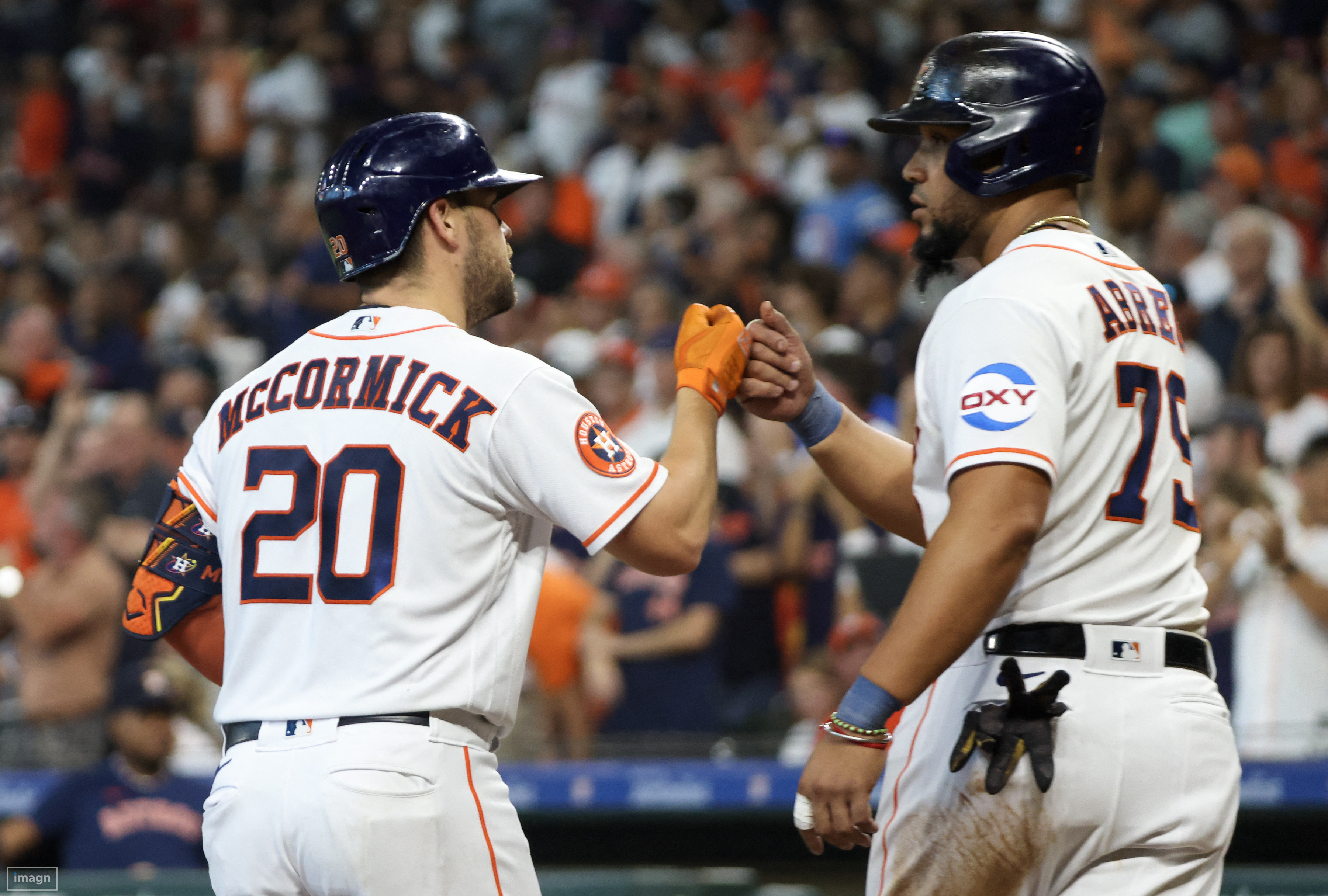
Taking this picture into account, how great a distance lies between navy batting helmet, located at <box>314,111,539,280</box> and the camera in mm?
2949

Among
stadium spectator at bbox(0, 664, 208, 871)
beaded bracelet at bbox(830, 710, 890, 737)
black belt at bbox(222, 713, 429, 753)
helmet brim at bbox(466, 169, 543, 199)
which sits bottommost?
stadium spectator at bbox(0, 664, 208, 871)

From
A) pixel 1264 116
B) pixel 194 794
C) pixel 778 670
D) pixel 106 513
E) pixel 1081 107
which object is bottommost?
pixel 194 794

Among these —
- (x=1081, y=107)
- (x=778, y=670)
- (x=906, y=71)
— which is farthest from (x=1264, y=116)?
(x=1081, y=107)

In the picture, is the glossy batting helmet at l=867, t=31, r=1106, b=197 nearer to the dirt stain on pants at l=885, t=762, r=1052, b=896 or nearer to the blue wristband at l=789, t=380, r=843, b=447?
the blue wristband at l=789, t=380, r=843, b=447

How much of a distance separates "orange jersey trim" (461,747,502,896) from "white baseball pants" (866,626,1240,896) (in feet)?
2.39

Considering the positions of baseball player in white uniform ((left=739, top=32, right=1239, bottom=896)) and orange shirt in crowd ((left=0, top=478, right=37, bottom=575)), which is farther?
orange shirt in crowd ((left=0, top=478, right=37, bottom=575))

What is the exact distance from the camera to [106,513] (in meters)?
7.95

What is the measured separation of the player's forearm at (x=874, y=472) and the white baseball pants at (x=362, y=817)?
111cm

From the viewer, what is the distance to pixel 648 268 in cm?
955

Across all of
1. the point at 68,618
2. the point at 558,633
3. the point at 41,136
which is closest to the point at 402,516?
the point at 558,633

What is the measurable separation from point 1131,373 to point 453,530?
49.7 inches

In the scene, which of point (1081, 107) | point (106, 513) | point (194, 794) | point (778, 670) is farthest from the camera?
point (106, 513)

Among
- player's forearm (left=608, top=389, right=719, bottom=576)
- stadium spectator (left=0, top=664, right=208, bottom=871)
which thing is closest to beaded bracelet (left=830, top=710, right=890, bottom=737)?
player's forearm (left=608, top=389, right=719, bottom=576)

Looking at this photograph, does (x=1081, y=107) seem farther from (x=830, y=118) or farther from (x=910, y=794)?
(x=830, y=118)
